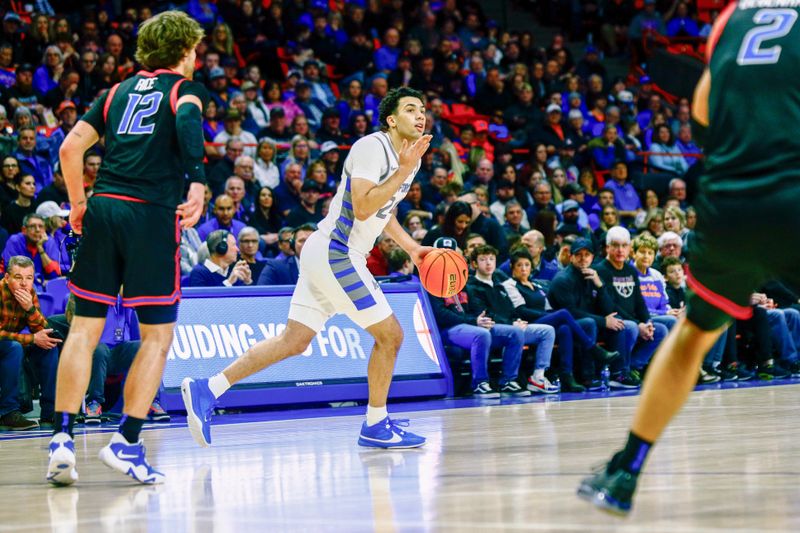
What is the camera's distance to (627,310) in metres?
13.0

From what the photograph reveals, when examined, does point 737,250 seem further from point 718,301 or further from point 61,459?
point 61,459

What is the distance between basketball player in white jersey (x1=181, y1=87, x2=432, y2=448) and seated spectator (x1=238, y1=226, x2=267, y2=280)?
15.2 ft

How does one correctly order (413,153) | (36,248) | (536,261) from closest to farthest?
(413,153), (36,248), (536,261)

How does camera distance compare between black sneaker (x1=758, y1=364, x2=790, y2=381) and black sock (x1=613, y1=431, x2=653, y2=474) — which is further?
black sneaker (x1=758, y1=364, x2=790, y2=381)

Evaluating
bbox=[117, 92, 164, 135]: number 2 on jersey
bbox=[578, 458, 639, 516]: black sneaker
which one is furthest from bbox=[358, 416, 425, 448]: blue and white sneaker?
bbox=[578, 458, 639, 516]: black sneaker

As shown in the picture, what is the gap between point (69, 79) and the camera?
14.5m

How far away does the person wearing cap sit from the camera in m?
15.0

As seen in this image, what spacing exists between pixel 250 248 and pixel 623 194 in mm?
7875

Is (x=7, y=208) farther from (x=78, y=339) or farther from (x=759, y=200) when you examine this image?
(x=759, y=200)

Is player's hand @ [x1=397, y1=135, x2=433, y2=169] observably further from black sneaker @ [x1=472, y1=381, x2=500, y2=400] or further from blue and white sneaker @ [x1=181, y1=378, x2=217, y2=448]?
black sneaker @ [x1=472, y1=381, x2=500, y2=400]

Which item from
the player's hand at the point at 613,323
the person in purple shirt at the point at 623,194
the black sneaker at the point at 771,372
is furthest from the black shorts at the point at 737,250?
the person in purple shirt at the point at 623,194

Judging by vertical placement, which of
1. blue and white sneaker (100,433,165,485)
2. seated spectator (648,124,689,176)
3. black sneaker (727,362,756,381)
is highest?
blue and white sneaker (100,433,165,485)

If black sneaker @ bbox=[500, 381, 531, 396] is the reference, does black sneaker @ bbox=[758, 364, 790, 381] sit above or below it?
below

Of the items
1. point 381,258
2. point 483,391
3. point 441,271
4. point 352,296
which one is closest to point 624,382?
point 483,391
